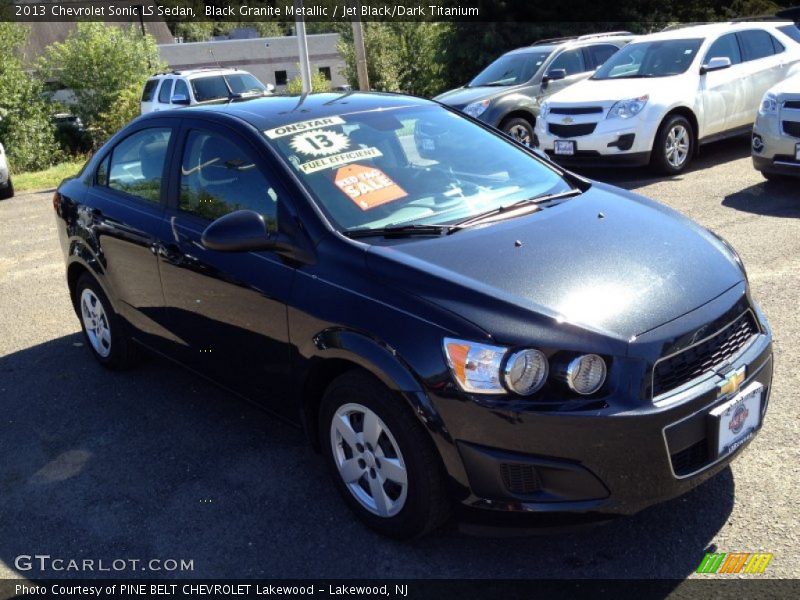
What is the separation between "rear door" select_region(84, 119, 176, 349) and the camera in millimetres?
4340

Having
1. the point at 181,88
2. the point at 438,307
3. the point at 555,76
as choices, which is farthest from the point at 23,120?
the point at 438,307

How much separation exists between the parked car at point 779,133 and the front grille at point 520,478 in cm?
629

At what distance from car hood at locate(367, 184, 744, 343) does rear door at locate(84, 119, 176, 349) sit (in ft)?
5.46

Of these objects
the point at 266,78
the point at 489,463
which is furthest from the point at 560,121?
the point at 266,78

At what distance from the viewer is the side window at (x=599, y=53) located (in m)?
12.8

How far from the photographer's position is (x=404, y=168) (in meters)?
3.84

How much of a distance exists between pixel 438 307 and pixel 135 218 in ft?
7.55

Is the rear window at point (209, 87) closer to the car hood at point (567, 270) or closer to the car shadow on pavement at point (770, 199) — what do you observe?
the car shadow on pavement at point (770, 199)

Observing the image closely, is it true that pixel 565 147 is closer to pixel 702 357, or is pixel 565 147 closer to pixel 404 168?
pixel 404 168

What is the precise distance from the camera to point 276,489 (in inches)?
145

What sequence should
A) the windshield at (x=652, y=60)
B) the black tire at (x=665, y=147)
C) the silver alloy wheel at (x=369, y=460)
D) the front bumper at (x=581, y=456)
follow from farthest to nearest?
the windshield at (x=652, y=60) → the black tire at (x=665, y=147) → the silver alloy wheel at (x=369, y=460) → the front bumper at (x=581, y=456)

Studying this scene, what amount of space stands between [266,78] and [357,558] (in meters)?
51.8

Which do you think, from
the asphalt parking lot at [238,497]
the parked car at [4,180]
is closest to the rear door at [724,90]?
the asphalt parking lot at [238,497]

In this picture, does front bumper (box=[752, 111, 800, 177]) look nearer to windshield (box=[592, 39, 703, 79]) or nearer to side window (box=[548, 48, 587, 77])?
windshield (box=[592, 39, 703, 79])
